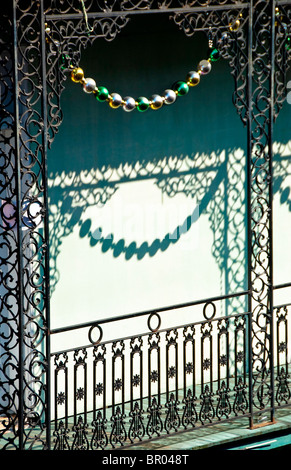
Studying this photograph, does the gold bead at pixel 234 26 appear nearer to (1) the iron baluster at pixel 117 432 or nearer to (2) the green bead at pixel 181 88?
(2) the green bead at pixel 181 88

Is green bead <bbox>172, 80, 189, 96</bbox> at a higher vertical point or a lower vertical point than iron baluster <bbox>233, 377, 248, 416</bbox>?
higher

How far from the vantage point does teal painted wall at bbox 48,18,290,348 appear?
8969 mm

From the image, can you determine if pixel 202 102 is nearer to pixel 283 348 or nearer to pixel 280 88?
pixel 280 88

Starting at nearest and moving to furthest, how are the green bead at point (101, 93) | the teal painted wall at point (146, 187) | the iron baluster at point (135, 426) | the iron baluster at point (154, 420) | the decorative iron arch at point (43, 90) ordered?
the decorative iron arch at point (43, 90)
the iron baluster at point (135, 426)
the iron baluster at point (154, 420)
the green bead at point (101, 93)
the teal painted wall at point (146, 187)

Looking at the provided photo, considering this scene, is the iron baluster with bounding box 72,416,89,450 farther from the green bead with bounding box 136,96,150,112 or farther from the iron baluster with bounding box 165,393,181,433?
the green bead with bounding box 136,96,150,112

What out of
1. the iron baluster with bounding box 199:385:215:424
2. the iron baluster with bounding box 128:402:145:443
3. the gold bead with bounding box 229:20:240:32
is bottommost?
the iron baluster with bounding box 128:402:145:443

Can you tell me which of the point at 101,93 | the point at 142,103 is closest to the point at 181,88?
the point at 142,103

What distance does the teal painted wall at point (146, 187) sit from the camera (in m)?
8.97

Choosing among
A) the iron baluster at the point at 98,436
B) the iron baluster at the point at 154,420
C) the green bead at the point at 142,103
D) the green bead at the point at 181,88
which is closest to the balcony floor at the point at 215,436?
the iron baluster at the point at 154,420

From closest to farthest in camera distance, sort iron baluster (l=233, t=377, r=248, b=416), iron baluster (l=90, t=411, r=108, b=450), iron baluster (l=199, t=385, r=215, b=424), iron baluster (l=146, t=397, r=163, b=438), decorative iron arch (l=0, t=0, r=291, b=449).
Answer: decorative iron arch (l=0, t=0, r=291, b=449) < iron baluster (l=90, t=411, r=108, b=450) < iron baluster (l=146, t=397, r=163, b=438) < iron baluster (l=199, t=385, r=215, b=424) < iron baluster (l=233, t=377, r=248, b=416)

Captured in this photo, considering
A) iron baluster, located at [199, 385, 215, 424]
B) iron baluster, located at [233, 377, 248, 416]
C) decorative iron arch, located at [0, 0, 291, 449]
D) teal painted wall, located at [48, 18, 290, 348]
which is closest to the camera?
decorative iron arch, located at [0, 0, 291, 449]

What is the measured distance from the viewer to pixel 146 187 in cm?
948

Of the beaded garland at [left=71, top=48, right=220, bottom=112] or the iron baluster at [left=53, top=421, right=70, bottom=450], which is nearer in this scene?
the iron baluster at [left=53, top=421, right=70, bottom=450]

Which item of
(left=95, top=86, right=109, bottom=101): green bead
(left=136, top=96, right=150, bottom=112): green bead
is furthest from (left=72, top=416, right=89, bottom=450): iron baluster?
(left=136, top=96, right=150, bottom=112): green bead
